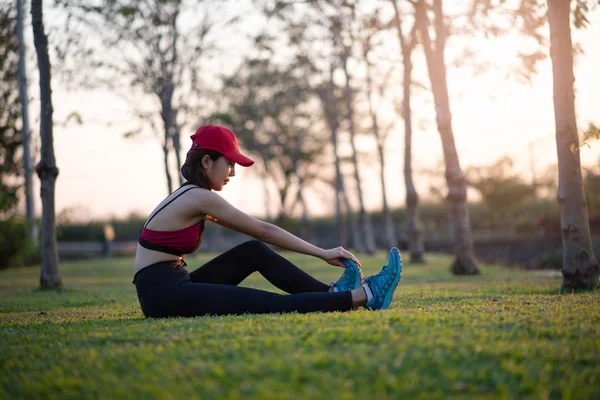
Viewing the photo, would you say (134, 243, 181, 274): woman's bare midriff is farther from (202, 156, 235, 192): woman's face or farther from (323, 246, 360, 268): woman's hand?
(323, 246, 360, 268): woman's hand

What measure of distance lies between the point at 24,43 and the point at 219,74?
7.76 meters

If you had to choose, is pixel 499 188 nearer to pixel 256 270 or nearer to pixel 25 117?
pixel 25 117

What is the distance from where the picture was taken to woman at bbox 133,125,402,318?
4.75 m

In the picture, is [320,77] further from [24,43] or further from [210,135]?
[210,135]

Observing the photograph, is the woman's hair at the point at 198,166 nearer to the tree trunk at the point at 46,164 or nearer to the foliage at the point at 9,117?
the tree trunk at the point at 46,164

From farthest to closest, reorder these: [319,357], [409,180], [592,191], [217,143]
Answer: [592,191] < [409,180] < [217,143] < [319,357]

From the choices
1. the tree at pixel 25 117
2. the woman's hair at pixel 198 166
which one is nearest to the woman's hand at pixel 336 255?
the woman's hair at pixel 198 166

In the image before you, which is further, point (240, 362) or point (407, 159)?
point (407, 159)

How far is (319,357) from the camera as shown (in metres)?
3.21

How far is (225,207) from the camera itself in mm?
4801

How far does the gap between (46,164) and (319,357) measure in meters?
8.82

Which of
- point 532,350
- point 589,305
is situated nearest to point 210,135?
point 532,350

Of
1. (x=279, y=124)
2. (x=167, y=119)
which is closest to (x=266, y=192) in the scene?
(x=279, y=124)

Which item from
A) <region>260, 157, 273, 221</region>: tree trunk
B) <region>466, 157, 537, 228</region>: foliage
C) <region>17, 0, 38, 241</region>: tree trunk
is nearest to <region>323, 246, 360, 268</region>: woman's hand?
<region>17, 0, 38, 241</region>: tree trunk
